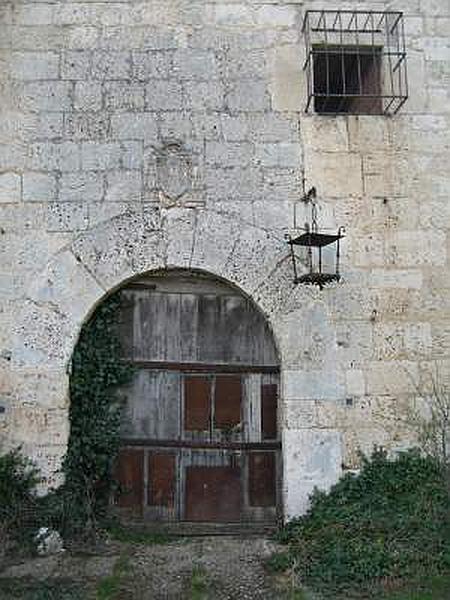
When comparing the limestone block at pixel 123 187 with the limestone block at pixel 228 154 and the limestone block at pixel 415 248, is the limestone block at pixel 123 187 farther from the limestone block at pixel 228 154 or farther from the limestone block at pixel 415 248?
the limestone block at pixel 415 248

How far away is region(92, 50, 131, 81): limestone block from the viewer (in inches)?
242

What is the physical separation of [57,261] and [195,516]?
88.0 inches

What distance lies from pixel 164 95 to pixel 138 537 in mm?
3414

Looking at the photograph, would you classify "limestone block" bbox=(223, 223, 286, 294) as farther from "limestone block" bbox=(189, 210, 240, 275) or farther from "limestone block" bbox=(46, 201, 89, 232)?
"limestone block" bbox=(46, 201, 89, 232)

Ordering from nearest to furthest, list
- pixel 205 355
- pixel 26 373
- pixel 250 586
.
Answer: pixel 250 586, pixel 26 373, pixel 205 355

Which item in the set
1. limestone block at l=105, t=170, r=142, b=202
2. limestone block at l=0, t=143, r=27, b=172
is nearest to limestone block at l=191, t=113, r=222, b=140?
limestone block at l=105, t=170, r=142, b=202

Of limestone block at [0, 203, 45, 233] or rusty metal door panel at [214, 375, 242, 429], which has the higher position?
limestone block at [0, 203, 45, 233]

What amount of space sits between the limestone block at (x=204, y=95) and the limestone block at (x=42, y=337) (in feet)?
6.49

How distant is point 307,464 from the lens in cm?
571

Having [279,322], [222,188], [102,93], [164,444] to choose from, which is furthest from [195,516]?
[102,93]

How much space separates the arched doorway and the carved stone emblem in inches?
25.7

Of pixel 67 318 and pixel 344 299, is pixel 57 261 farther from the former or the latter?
pixel 344 299

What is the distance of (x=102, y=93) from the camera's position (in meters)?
6.12

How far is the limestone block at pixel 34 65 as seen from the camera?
614cm
